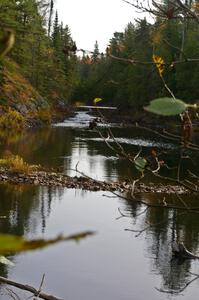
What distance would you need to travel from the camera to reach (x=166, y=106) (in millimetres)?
664

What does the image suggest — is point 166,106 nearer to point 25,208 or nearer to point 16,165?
point 25,208

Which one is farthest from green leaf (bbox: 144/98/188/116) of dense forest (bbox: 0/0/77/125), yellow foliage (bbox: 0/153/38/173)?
dense forest (bbox: 0/0/77/125)

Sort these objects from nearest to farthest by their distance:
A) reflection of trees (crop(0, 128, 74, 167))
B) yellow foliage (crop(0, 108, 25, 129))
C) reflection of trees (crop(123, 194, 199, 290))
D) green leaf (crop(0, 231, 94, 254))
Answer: green leaf (crop(0, 231, 94, 254)) < reflection of trees (crop(123, 194, 199, 290)) < reflection of trees (crop(0, 128, 74, 167)) < yellow foliage (crop(0, 108, 25, 129))

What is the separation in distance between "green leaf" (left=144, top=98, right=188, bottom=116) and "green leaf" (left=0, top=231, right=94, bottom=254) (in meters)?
0.21

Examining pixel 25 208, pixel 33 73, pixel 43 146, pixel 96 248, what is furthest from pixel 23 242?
pixel 33 73

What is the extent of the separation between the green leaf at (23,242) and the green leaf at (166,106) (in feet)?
0.69

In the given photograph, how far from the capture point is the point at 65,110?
5600 cm

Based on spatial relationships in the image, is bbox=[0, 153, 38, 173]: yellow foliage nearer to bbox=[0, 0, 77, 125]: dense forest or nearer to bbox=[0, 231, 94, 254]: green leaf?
bbox=[0, 0, 77, 125]: dense forest

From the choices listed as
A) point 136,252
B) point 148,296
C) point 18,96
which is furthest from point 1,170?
point 18,96

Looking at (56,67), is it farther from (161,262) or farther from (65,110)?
(161,262)

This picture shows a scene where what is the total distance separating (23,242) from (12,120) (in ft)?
121

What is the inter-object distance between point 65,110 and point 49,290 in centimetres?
4764

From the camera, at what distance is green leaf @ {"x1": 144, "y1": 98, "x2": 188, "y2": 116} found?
63cm

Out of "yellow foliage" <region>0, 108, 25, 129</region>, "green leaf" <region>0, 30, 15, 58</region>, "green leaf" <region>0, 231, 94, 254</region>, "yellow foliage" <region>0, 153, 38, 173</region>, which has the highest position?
"green leaf" <region>0, 30, 15, 58</region>
